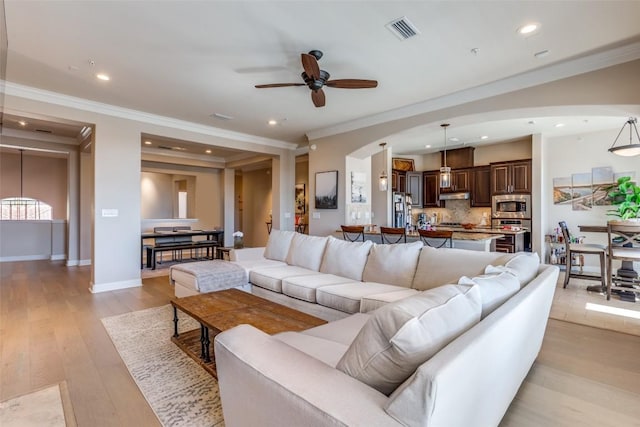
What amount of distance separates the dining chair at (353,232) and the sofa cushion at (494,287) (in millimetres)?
3234

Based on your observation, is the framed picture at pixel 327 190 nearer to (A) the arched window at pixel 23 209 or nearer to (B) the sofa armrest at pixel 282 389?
(B) the sofa armrest at pixel 282 389

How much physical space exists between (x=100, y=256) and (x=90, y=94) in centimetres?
244

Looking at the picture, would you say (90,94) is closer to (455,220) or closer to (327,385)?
(327,385)

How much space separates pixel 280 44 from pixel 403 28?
3.88ft

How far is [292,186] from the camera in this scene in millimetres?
7547

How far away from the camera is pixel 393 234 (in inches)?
180

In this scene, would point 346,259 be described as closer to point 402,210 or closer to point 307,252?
point 307,252

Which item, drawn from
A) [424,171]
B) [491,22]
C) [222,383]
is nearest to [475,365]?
[222,383]

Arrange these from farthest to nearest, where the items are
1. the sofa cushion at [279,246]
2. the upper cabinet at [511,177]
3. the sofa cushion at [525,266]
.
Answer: the upper cabinet at [511,177] → the sofa cushion at [279,246] → the sofa cushion at [525,266]

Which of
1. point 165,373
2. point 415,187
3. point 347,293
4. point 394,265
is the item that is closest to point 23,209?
point 165,373

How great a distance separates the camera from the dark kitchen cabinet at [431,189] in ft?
27.6

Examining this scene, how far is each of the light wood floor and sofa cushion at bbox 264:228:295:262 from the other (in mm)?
1703

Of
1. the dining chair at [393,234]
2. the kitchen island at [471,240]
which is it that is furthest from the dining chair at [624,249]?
the dining chair at [393,234]

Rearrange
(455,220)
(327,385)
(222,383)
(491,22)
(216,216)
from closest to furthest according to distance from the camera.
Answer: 1. (327,385)
2. (222,383)
3. (491,22)
4. (455,220)
5. (216,216)
